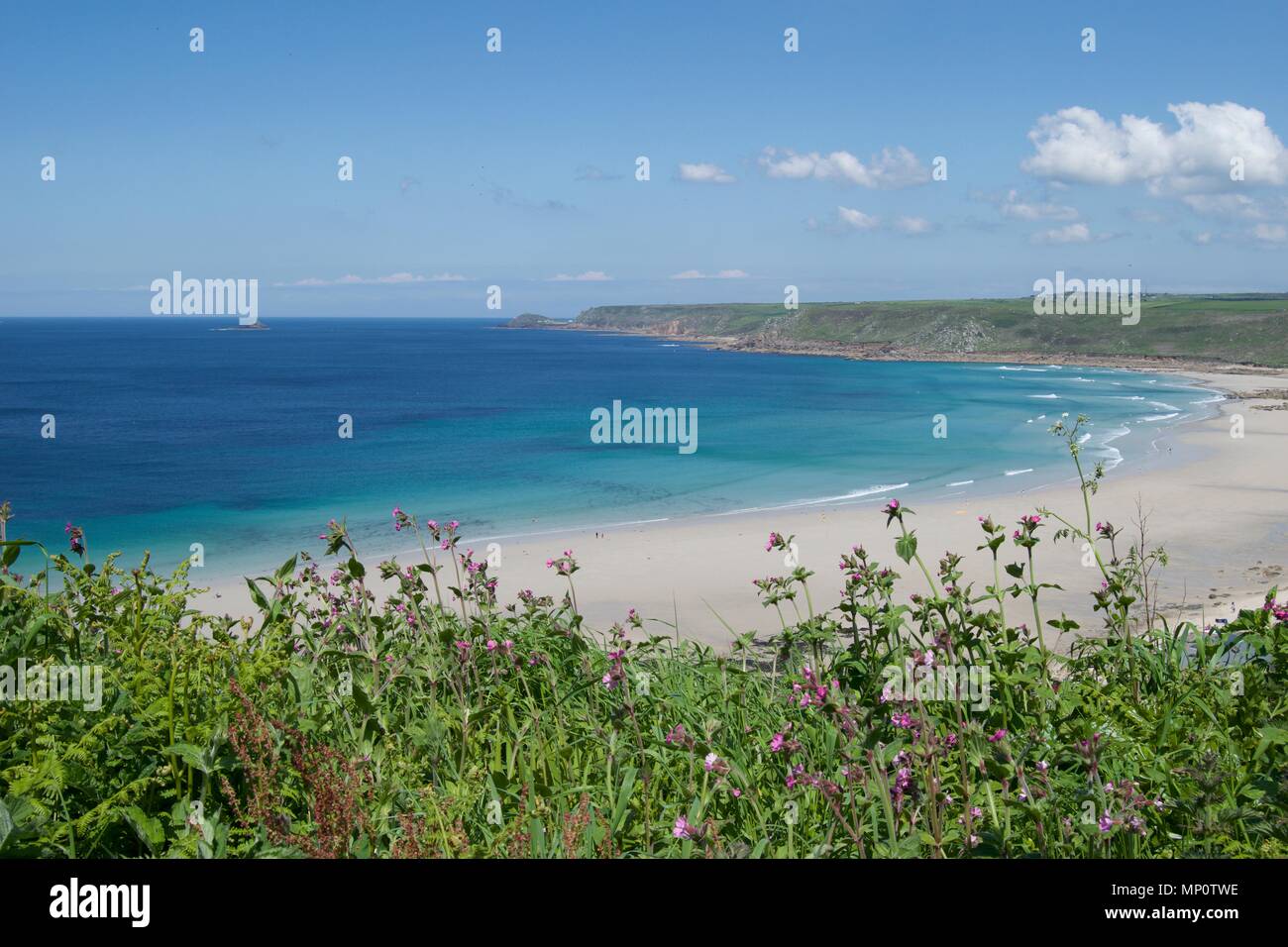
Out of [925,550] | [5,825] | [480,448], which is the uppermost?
[5,825]

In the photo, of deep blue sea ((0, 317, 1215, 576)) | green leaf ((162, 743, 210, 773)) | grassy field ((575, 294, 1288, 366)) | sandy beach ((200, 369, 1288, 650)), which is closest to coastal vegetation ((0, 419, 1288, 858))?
green leaf ((162, 743, 210, 773))

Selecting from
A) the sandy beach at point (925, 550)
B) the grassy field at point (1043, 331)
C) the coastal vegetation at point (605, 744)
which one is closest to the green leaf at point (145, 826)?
the coastal vegetation at point (605, 744)

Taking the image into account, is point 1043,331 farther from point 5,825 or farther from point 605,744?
point 5,825

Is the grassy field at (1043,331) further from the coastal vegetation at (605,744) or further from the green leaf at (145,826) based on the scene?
the green leaf at (145,826)

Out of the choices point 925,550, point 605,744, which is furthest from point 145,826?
point 925,550

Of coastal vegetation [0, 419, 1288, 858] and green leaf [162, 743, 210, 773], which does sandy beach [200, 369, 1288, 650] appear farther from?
green leaf [162, 743, 210, 773]

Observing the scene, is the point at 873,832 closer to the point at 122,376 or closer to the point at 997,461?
the point at 997,461
